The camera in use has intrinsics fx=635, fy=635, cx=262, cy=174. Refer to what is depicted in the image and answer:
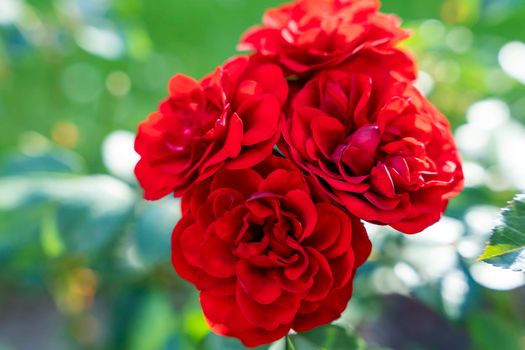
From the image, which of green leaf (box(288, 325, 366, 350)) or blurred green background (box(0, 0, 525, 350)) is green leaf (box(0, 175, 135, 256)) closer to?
blurred green background (box(0, 0, 525, 350))

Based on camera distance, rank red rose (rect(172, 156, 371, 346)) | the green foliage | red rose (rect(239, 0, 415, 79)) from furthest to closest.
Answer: the green foliage
red rose (rect(239, 0, 415, 79))
red rose (rect(172, 156, 371, 346))

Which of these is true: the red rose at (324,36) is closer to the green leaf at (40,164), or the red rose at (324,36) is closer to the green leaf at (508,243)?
the green leaf at (508,243)

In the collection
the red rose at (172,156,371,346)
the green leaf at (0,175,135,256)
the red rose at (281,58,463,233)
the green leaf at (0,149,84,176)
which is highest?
the red rose at (281,58,463,233)

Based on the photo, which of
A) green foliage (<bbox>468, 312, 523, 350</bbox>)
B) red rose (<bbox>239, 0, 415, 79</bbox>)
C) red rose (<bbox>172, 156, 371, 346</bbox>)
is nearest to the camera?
red rose (<bbox>172, 156, 371, 346</bbox>)

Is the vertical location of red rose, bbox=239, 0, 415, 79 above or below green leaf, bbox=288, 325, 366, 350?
above

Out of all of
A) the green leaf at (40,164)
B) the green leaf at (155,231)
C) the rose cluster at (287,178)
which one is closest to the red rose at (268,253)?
the rose cluster at (287,178)

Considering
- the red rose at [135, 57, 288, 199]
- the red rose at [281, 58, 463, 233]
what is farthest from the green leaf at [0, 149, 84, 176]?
the red rose at [281, 58, 463, 233]

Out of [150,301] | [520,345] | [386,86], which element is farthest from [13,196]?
[520,345]

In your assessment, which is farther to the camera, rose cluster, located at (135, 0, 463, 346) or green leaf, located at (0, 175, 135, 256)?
green leaf, located at (0, 175, 135, 256)
